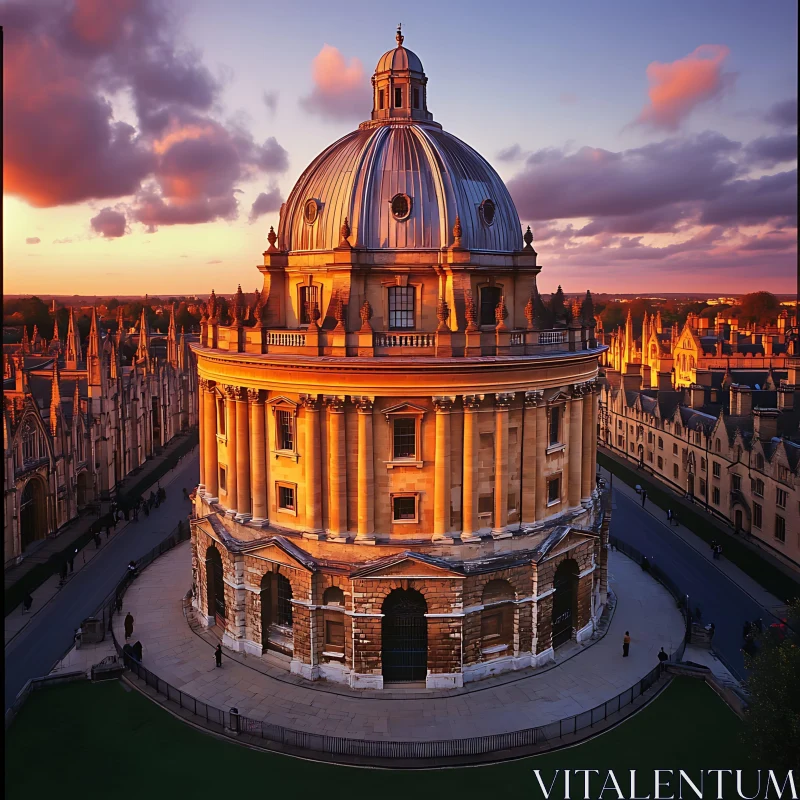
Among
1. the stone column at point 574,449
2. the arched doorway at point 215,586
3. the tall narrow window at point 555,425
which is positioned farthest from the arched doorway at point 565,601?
the arched doorway at point 215,586

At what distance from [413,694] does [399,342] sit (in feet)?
56.8

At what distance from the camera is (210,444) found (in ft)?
151

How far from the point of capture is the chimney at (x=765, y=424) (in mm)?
60500

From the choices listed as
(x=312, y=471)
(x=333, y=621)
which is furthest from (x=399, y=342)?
(x=333, y=621)

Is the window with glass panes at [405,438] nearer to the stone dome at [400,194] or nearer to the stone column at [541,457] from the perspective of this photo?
the stone column at [541,457]

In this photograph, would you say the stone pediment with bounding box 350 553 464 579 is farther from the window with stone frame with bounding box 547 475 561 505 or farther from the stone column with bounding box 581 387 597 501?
the stone column with bounding box 581 387 597 501

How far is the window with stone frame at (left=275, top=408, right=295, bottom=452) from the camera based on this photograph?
4041cm

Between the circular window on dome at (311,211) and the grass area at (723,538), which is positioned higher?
the circular window on dome at (311,211)

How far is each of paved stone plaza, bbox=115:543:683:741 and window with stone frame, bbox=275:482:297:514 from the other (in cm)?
832

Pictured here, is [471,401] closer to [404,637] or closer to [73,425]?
[404,637]

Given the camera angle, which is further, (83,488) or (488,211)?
(83,488)

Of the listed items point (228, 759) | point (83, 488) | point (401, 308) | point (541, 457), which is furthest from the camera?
point (83, 488)

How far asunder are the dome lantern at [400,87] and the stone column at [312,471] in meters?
19.0

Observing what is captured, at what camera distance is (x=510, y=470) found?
39656 mm
